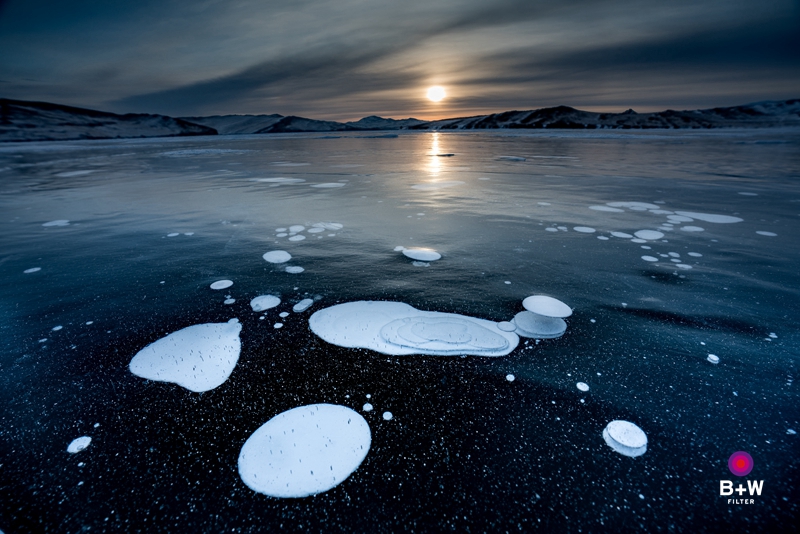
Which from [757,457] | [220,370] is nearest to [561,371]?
[757,457]

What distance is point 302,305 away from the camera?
255 cm

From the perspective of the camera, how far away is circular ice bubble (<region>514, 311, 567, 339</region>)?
7.13 feet

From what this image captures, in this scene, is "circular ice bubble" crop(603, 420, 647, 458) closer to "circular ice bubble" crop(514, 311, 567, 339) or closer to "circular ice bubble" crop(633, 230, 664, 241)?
"circular ice bubble" crop(514, 311, 567, 339)

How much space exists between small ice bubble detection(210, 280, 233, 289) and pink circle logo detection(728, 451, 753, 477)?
319 cm

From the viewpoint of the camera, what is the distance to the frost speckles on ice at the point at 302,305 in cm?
250

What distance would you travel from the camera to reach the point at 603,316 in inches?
93.0

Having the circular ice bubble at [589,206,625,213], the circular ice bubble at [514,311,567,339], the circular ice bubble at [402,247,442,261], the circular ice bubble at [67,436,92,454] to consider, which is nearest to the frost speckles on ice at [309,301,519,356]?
the circular ice bubble at [514,311,567,339]

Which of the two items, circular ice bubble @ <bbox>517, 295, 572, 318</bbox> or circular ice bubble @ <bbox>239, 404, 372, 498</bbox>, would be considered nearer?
circular ice bubble @ <bbox>239, 404, 372, 498</bbox>

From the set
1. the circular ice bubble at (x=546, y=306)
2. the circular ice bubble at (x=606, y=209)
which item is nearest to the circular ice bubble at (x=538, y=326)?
the circular ice bubble at (x=546, y=306)

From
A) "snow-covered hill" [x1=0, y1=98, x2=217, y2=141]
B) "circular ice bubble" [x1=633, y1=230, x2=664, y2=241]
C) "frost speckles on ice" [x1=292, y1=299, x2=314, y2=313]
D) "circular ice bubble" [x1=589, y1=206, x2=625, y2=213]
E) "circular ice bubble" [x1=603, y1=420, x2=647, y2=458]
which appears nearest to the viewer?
"circular ice bubble" [x1=603, y1=420, x2=647, y2=458]

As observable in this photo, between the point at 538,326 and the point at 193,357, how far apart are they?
6.98 feet

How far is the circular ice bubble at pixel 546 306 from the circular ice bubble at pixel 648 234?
2209 mm

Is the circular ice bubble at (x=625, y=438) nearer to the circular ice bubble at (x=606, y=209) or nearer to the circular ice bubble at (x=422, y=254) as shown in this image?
the circular ice bubble at (x=422, y=254)

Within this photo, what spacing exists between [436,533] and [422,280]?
194cm
